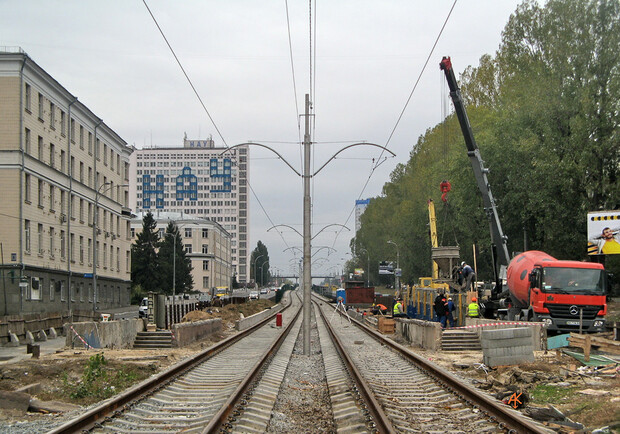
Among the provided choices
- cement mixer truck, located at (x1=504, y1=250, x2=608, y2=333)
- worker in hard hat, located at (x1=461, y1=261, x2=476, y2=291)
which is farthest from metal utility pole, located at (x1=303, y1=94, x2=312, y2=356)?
worker in hard hat, located at (x1=461, y1=261, x2=476, y2=291)

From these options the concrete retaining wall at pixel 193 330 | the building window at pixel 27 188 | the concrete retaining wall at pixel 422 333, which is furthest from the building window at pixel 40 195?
the concrete retaining wall at pixel 422 333

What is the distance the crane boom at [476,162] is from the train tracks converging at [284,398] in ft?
63.5

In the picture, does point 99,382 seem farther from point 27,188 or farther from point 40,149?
point 40,149

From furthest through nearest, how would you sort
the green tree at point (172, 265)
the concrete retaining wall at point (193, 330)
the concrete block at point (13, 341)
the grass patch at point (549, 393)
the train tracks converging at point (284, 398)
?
the green tree at point (172, 265)
the concrete block at point (13, 341)
the concrete retaining wall at point (193, 330)
the grass patch at point (549, 393)
the train tracks converging at point (284, 398)

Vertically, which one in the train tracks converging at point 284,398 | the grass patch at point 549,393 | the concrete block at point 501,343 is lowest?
the grass patch at point 549,393

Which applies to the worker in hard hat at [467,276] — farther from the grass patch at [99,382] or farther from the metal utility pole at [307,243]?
the grass patch at [99,382]

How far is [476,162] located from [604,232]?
7.62 metres

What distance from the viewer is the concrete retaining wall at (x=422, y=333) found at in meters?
24.7

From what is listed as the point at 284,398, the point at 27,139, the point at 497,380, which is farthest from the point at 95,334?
the point at 27,139

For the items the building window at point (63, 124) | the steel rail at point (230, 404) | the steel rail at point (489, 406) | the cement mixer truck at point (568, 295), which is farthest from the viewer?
the building window at point (63, 124)

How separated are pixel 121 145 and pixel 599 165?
166 feet

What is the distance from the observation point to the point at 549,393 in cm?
1421

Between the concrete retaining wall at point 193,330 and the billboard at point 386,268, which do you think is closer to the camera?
the concrete retaining wall at point 193,330

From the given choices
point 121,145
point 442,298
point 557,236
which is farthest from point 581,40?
point 121,145
